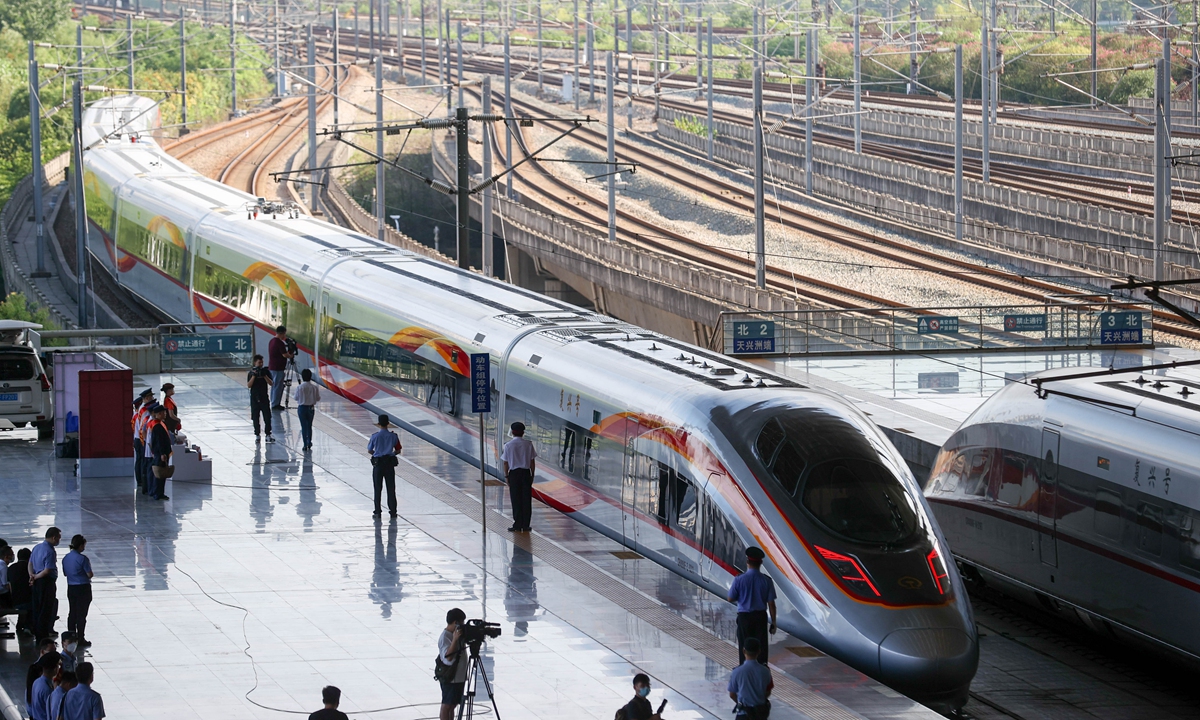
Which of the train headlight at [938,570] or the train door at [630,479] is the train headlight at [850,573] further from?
the train door at [630,479]

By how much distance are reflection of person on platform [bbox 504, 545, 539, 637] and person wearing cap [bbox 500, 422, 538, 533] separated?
22.4 inches

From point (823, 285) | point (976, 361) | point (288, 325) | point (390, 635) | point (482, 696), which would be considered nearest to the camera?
point (482, 696)

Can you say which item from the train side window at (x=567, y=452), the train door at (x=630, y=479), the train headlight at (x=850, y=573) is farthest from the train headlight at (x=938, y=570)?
the train side window at (x=567, y=452)

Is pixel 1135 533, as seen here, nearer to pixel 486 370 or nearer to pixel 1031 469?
pixel 1031 469

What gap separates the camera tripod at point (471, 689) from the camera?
12.7 meters

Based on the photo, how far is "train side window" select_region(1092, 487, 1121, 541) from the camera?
56.2 ft

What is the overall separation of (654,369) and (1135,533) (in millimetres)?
5604

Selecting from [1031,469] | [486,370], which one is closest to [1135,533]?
[1031,469]

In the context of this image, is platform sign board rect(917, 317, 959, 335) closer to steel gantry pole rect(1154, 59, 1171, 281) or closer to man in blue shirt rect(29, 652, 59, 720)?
steel gantry pole rect(1154, 59, 1171, 281)

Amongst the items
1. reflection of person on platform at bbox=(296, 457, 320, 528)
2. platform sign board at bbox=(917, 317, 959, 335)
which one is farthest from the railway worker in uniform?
platform sign board at bbox=(917, 317, 959, 335)

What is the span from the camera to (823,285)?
148ft

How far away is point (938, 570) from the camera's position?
14.9m

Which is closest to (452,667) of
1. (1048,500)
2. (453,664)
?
(453,664)

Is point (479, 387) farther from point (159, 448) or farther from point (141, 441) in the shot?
point (141, 441)
